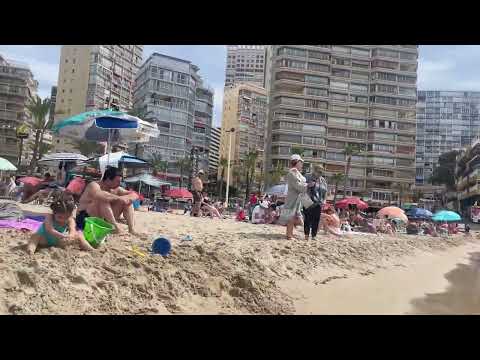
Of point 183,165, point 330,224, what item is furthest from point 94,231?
point 183,165

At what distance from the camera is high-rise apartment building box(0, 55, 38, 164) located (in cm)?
6719

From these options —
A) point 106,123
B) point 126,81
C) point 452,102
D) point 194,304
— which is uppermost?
point 452,102

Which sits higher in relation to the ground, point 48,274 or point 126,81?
point 126,81

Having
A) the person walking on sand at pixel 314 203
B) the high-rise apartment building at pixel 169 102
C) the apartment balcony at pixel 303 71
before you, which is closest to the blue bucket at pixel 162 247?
the person walking on sand at pixel 314 203

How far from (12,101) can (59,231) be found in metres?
73.6

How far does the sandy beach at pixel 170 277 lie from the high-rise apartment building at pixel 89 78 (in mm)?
71049

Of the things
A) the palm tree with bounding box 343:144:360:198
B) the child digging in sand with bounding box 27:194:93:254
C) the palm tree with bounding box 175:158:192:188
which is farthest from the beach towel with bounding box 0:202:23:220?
the palm tree with bounding box 175:158:192:188

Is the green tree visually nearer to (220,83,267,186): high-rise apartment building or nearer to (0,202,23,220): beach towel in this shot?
(220,83,267,186): high-rise apartment building

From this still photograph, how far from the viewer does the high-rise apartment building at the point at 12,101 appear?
6719 centimetres
